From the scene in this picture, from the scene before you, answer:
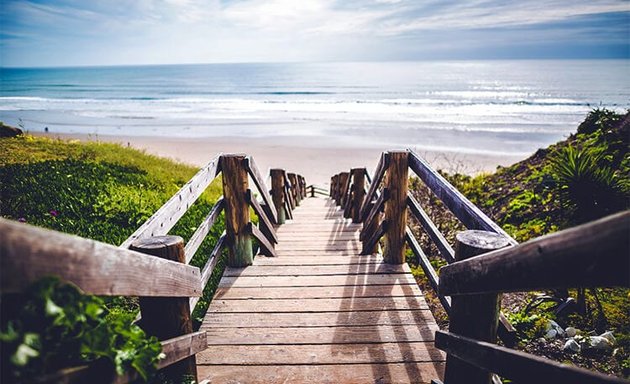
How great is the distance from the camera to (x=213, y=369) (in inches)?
102

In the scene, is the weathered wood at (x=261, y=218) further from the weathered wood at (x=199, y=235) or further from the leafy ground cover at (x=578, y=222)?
the leafy ground cover at (x=578, y=222)

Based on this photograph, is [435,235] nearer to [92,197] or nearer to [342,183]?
[92,197]

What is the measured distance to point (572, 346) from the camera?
3.08m

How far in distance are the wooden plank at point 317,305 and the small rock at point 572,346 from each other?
113 cm

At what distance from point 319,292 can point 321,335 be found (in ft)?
2.27

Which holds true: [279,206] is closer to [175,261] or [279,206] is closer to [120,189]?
[120,189]

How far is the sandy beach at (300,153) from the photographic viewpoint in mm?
17453

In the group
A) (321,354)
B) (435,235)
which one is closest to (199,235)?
(321,354)

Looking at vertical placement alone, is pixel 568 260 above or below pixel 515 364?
above

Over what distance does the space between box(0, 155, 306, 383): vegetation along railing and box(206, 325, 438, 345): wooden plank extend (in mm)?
524

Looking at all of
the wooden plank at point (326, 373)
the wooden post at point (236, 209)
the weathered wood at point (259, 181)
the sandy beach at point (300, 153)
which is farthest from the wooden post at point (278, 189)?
the sandy beach at point (300, 153)

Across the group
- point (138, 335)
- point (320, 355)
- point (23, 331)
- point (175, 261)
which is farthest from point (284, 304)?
point (23, 331)

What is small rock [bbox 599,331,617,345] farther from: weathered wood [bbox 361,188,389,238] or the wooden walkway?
weathered wood [bbox 361,188,389,238]

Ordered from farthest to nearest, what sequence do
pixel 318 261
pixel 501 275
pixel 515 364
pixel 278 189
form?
pixel 278 189 → pixel 318 261 → pixel 515 364 → pixel 501 275
